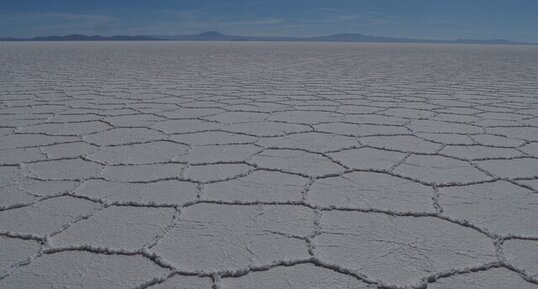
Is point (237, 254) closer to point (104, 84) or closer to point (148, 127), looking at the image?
point (148, 127)

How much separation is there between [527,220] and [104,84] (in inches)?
162

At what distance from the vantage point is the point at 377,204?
1289 millimetres

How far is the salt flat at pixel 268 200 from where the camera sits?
0.95 metres

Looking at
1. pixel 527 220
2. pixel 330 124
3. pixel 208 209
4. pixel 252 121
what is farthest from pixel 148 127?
pixel 527 220

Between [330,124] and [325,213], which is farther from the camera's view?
A: [330,124]

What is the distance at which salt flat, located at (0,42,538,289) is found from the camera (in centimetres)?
95

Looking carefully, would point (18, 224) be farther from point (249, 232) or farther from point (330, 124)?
point (330, 124)

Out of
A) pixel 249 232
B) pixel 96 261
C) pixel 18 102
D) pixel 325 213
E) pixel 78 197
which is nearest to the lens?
pixel 96 261

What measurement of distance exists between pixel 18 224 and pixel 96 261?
1.06 feet

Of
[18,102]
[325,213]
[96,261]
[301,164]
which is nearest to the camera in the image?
[96,261]

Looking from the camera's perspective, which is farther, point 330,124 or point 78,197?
point 330,124

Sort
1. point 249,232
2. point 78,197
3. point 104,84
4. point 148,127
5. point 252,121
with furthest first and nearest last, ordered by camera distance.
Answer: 1. point 104,84
2. point 252,121
3. point 148,127
4. point 78,197
5. point 249,232

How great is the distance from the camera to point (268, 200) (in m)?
1.33

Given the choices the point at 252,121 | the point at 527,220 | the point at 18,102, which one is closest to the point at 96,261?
the point at 527,220
